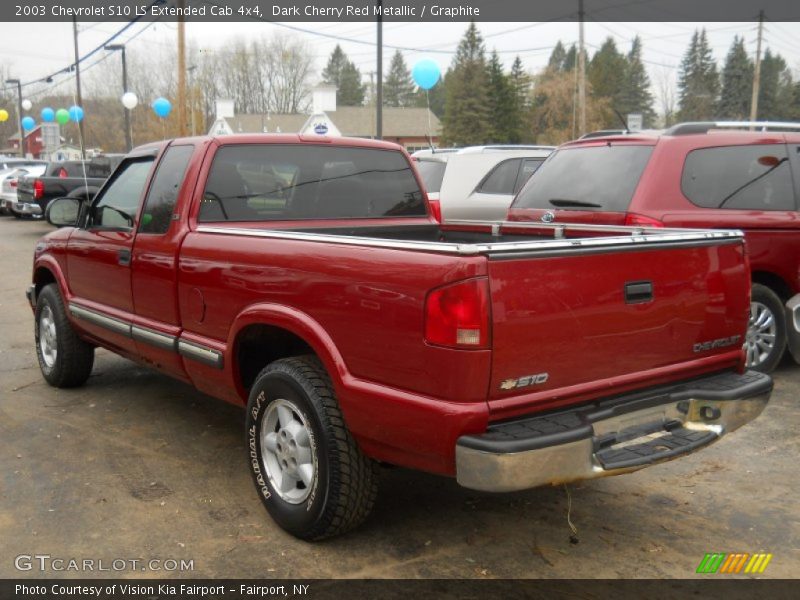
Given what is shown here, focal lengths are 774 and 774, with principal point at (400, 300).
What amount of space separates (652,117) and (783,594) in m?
87.4

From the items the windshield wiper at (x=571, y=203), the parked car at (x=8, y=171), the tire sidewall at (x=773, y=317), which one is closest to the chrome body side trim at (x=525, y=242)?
the windshield wiper at (x=571, y=203)

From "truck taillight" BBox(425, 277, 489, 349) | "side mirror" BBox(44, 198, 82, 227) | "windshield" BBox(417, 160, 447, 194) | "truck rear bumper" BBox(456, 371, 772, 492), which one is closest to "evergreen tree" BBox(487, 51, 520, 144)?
"windshield" BBox(417, 160, 447, 194)

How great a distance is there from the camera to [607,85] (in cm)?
8200

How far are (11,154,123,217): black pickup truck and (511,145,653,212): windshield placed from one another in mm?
13999

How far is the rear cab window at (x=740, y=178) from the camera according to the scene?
5.95 meters

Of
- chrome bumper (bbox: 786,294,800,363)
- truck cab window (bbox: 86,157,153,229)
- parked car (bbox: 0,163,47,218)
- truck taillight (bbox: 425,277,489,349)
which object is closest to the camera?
truck taillight (bbox: 425,277,489,349)

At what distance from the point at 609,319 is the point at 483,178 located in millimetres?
7572

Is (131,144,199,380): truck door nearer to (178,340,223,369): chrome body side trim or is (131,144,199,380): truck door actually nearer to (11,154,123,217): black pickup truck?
(178,340,223,369): chrome body side trim

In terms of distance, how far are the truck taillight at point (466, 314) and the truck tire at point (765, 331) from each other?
4198 millimetres

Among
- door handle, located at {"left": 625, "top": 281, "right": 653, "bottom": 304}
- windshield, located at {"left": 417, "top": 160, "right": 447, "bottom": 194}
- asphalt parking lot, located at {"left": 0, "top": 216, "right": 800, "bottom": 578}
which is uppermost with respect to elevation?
windshield, located at {"left": 417, "top": 160, "right": 447, "bottom": 194}

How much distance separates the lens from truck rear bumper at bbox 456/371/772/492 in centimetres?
276

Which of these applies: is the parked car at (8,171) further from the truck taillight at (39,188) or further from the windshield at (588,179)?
the windshield at (588,179)

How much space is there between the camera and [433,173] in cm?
1098

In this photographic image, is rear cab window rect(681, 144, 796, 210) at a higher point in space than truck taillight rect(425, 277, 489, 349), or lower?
higher
